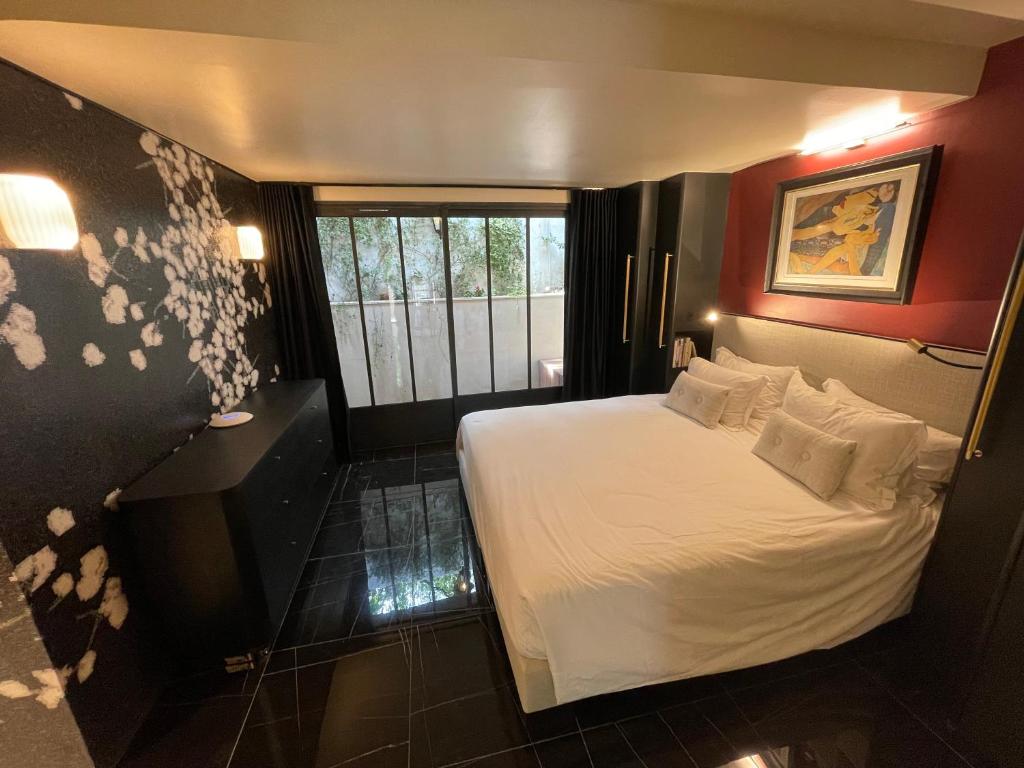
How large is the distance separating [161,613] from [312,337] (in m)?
2.25

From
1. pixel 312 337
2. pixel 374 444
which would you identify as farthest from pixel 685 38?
pixel 374 444

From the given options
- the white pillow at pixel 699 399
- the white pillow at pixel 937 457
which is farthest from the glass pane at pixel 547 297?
the white pillow at pixel 937 457

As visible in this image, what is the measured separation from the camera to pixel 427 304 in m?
3.80

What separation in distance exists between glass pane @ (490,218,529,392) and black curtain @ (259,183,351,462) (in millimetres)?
1536

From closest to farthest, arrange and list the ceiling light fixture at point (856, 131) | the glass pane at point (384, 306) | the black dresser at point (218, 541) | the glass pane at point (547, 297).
A: the black dresser at point (218, 541), the ceiling light fixture at point (856, 131), the glass pane at point (384, 306), the glass pane at point (547, 297)

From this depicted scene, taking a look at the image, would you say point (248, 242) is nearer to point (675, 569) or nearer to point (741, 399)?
point (675, 569)

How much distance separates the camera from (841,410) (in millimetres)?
2084

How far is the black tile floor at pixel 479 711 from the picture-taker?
1434 mm

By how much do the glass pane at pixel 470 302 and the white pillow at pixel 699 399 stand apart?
1.93m

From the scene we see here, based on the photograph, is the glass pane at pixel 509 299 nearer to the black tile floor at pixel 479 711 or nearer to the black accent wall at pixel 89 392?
the black accent wall at pixel 89 392

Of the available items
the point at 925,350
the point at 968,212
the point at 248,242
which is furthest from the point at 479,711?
the point at 968,212

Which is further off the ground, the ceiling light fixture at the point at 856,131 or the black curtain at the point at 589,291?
the ceiling light fixture at the point at 856,131

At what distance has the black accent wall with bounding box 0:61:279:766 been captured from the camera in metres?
1.19

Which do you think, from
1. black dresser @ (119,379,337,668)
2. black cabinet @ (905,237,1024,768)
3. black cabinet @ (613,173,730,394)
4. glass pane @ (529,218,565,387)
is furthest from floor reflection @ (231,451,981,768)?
glass pane @ (529,218,565,387)
